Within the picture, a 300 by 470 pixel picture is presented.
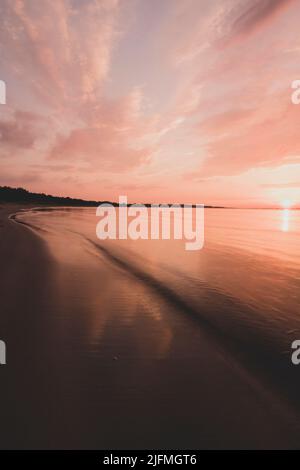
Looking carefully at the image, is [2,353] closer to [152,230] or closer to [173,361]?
[173,361]

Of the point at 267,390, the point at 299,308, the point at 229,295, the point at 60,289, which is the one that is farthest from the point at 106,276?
the point at 267,390

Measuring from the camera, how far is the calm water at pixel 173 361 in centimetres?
351

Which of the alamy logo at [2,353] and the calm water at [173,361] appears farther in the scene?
the alamy logo at [2,353]

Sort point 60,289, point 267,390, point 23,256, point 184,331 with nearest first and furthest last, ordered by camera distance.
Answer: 1. point 267,390
2. point 184,331
3. point 60,289
4. point 23,256

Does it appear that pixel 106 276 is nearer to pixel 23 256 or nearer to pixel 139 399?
pixel 23 256

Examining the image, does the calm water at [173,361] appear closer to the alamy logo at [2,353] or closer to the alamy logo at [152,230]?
the alamy logo at [2,353]

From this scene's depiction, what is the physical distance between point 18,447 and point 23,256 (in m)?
11.3

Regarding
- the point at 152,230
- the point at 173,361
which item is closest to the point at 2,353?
the point at 173,361

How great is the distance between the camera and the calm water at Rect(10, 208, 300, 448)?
3.51 meters

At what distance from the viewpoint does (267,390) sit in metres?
4.41

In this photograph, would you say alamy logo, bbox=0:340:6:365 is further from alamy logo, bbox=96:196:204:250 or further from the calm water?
alamy logo, bbox=96:196:204:250

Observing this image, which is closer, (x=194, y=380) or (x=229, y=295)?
(x=194, y=380)

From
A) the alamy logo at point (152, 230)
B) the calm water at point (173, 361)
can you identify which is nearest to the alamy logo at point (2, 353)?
the calm water at point (173, 361)
